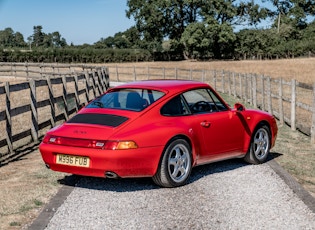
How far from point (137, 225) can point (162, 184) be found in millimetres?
1517

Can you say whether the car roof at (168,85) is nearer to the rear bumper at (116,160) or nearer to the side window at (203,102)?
the side window at (203,102)

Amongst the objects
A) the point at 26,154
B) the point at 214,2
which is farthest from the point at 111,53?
the point at 26,154

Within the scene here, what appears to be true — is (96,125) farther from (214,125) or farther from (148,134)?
(214,125)

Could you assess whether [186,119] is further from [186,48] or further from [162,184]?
[186,48]

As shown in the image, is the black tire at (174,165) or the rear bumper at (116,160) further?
the black tire at (174,165)

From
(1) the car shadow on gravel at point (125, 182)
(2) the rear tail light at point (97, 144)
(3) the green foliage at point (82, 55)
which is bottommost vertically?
(3) the green foliage at point (82, 55)

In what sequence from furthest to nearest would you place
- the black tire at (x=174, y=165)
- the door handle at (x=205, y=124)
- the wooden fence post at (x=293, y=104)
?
the wooden fence post at (x=293, y=104)
the door handle at (x=205, y=124)
the black tire at (x=174, y=165)

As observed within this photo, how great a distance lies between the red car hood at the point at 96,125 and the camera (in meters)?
6.39

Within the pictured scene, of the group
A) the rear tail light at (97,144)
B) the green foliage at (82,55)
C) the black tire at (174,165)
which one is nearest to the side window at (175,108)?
the black tire at (174,165)

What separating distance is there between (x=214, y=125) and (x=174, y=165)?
1.08 m

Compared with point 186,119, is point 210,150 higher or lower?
lower

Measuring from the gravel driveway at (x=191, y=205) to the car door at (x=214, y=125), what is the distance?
404 millimetres

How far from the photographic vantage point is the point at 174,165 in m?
6.80

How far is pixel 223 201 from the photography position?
6234mm
